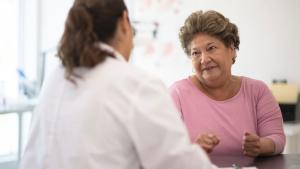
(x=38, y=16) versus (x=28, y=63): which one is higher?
(x=38, y=16)

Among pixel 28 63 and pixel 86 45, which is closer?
pixel 86 45

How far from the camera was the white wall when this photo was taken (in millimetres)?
3086

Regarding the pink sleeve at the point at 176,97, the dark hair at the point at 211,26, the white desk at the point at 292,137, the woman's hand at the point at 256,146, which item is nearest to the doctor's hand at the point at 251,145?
the woman's hand at the point at 256,146

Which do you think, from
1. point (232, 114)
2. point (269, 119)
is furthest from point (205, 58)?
point (269, 119)

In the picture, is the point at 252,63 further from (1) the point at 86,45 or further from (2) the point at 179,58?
(1) the point at 86,45

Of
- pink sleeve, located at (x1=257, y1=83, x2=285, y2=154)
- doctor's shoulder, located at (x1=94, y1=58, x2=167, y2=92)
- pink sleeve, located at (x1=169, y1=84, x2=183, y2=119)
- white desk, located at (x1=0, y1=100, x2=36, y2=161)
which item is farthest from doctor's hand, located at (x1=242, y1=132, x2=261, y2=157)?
white desk, located at (x1=0, y1=100, x2=36, y2=161)

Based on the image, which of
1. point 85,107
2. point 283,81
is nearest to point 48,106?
point 85,107

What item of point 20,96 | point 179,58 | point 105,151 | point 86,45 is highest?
point 86,45

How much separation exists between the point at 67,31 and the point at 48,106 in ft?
0.65

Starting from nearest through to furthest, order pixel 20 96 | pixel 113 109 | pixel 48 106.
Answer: pixel 113 109, pixel 48 106, pixel 20 96

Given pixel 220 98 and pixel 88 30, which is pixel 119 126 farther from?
pixel 220 98

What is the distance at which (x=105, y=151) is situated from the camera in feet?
3.39

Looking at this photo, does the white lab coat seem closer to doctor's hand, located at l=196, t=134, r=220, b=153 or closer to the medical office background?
doctor's hand, located at l=196, t=134, r=220, b=153

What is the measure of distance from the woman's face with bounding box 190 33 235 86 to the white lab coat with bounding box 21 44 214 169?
84 cm
